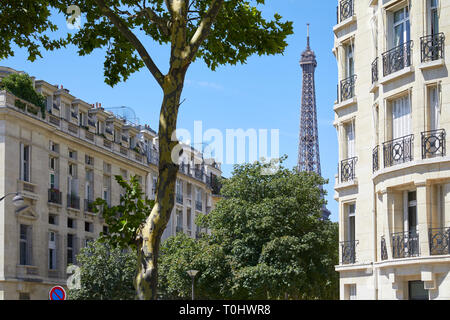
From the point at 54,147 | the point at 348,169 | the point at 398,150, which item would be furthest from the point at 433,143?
the point at 54,147

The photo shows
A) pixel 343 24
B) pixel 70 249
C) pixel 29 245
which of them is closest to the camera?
pixel 343 24

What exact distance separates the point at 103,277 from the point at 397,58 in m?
30.6

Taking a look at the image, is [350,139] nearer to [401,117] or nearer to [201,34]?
[401,117]

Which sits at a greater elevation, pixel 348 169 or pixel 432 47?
pixel 432 47

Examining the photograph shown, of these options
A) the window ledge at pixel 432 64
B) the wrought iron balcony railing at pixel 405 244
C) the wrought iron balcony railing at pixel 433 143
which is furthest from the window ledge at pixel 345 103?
the wrought iron balcony railing at pixel 405 244

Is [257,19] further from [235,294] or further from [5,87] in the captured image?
[5,87]

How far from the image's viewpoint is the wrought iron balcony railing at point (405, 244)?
79.8 ft

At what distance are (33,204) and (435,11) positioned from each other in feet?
112

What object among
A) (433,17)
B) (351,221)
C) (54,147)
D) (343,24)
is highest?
(343,24)

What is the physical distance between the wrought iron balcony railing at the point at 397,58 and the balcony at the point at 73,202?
35369 millimetres

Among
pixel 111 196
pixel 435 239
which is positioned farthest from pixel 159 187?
pixel 111 196

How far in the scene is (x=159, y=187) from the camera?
34.4 feet

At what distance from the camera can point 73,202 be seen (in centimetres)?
5778

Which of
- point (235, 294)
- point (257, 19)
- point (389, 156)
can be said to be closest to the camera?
point (257, 19)
